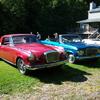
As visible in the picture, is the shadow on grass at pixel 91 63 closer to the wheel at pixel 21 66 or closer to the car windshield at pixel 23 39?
the car windshield at pixel 23 39

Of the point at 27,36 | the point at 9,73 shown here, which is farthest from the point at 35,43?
the point at 9,73

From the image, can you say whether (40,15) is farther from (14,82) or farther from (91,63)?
(14,82)

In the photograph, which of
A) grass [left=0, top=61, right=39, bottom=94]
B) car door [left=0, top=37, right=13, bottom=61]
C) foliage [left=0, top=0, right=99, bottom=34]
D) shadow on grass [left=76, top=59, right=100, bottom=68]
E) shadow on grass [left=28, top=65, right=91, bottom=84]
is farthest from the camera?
foliage [left=0, top=0, right=99, bottom=34]

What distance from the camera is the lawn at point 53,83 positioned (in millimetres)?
7141

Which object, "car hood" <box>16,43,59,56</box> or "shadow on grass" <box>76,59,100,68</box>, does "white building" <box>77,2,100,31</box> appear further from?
"car hood" <box>16,43,59,56</box>

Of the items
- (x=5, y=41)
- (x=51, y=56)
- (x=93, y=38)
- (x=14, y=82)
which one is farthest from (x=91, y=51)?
(x=93, y=38)

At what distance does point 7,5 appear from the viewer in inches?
1436

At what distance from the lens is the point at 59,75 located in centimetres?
962

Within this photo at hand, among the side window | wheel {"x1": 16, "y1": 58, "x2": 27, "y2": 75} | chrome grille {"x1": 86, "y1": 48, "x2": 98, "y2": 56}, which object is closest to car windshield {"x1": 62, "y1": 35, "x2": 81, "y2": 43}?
chrome grille {"x1": 86, "y1": 48, "x2": 98, "y2": 56}

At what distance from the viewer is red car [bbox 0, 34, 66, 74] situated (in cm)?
912

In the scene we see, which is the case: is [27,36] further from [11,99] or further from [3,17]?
[3,17]

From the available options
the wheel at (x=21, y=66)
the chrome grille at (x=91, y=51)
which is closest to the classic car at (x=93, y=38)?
the chrome grille at (x=91, y=51)

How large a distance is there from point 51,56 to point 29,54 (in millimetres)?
884

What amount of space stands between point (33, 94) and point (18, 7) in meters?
31.3
